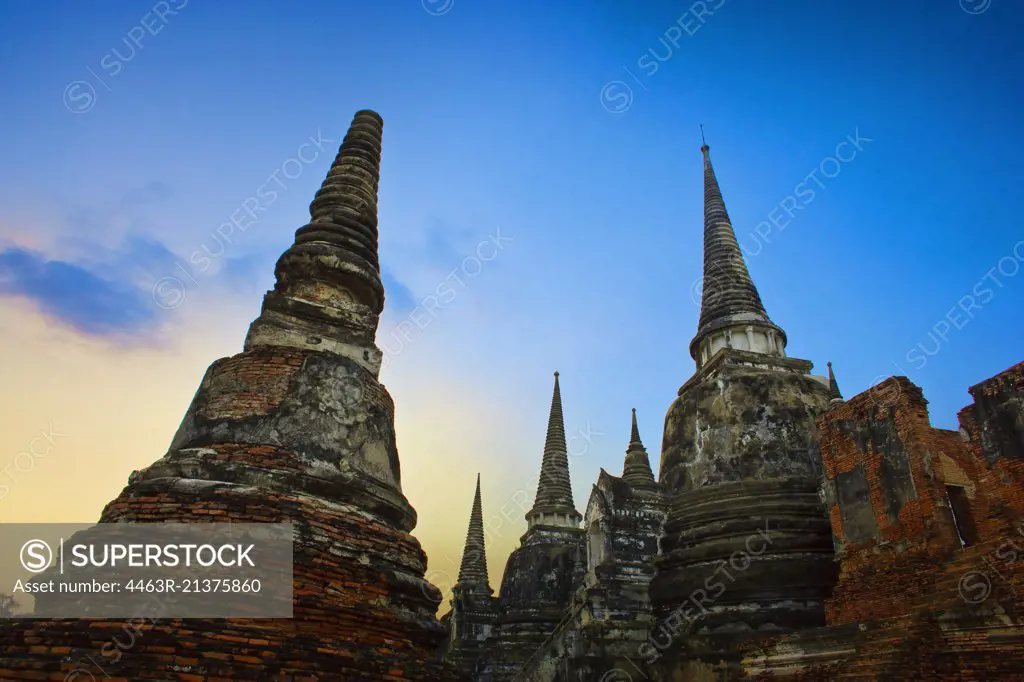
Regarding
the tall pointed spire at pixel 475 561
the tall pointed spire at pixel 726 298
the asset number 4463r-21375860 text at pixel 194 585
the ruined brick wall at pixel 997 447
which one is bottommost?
the asset number 4463r-21375860 text at pixel 194 585

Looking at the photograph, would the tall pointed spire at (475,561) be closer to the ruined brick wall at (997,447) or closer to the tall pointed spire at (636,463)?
the tall pointed spire at (636,463)

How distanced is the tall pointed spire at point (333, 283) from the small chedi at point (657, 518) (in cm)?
3

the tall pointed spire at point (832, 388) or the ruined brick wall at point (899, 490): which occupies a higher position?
the tall pointed spire at point (832, 388)

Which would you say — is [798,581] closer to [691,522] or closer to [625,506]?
[691,522]

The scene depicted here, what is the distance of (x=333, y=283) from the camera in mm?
8758

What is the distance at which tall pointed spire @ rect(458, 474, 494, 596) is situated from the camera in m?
26.7

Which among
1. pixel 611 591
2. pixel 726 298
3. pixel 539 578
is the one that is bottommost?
pixel 611 591

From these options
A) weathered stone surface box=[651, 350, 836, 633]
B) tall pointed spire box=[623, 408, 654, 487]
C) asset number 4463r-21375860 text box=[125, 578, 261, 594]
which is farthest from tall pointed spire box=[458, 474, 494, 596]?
asset number 4463r-21375860 text box=[125, 578, 261, 594]

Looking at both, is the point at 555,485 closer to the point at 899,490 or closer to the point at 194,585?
the point at 899,490

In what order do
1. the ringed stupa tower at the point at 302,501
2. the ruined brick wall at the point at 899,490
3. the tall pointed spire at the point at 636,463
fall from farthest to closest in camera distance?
the tall pointed spire at the point at 636,463, the ruined brick wall at the point at 899,490, the ringed stupa tower at the point at 302,501

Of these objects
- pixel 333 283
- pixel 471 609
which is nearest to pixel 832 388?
pixel 333 283

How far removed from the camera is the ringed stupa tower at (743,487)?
11.0 m

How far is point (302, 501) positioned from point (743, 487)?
29.2 feet

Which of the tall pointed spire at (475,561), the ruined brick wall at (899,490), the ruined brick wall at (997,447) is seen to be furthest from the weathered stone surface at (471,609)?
the ruined brick wall at (997,447)
